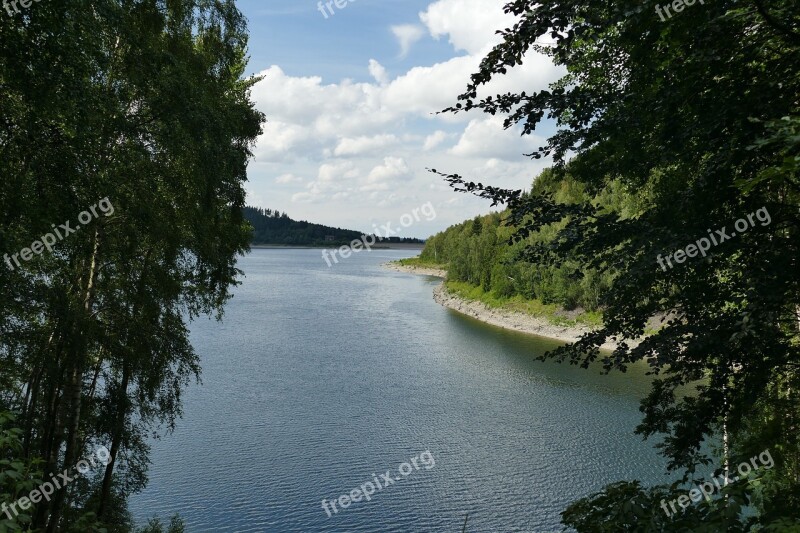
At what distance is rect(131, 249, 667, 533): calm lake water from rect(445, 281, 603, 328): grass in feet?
35.9

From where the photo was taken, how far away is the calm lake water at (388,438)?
21.4 metres

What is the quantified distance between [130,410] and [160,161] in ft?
23.8

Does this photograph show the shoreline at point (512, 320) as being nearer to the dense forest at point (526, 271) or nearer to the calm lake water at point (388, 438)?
the dense forest at point (526, 271)

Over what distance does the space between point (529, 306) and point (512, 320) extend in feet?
12.0

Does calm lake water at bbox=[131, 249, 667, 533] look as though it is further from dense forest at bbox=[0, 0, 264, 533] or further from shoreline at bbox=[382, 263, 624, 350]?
dense forest at bbox=[0, 0, 264, 533]

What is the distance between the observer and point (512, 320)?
214ft

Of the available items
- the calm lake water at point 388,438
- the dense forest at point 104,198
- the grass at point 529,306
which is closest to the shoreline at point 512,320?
the grass at point 529,306

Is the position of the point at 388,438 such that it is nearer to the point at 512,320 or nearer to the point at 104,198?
the point at 104,198

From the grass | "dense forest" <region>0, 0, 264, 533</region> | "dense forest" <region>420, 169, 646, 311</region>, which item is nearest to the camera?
"dense forest" <region>0, 0, 264, 533</region>

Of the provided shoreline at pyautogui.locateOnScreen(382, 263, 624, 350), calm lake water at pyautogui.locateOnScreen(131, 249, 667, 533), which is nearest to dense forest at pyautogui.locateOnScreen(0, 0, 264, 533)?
calm lake water at pyautogui.locateOnScreen(131, 249, 667, 533)

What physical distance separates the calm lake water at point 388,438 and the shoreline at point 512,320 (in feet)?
29.0

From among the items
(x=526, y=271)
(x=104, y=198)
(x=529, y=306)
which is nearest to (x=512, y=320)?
(x=529, y=306)

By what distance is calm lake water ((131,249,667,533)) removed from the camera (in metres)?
21.4

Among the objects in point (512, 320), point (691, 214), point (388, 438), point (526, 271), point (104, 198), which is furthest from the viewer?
point (526, 271)
